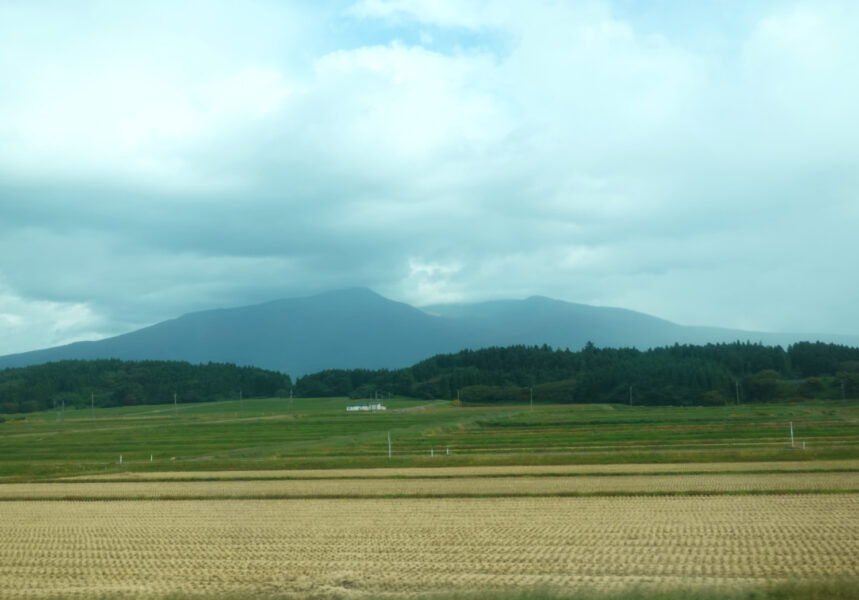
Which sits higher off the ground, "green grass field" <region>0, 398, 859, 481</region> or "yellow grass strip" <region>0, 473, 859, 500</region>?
"yellow grass strip" <region>0, 473, 859, 500</region>

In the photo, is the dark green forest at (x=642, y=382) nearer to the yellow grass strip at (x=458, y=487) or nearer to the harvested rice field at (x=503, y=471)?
the harvested rice field at (x=503, y=471)

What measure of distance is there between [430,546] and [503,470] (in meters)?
19.8

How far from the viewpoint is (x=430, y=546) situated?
18859 millimetres

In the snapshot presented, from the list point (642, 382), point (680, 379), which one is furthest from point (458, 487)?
point (642, 382)

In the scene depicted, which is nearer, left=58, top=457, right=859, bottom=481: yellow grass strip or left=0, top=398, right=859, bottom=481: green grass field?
left=58, top=457, right=859, bottom=481: yellow grass strip

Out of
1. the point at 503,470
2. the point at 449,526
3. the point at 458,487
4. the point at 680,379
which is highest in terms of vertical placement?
the point at 680,379

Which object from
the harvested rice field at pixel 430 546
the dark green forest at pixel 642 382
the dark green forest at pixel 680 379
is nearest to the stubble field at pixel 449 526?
the harvested rice field at pixel 430 546

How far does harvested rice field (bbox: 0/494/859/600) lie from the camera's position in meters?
15.2

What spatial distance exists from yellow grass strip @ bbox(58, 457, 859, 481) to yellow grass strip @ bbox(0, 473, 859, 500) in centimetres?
196

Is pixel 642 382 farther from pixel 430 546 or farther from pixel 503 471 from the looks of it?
pixel 430 546

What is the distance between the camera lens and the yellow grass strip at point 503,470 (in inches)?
1372

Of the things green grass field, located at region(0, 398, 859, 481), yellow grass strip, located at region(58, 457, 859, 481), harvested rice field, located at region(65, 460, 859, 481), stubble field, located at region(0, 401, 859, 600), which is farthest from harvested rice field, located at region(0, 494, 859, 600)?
green grass field, located at region(0, 398, 859, 481)

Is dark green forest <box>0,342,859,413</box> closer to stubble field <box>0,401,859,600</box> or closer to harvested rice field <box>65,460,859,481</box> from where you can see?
stubble field <box>0,401,859,600</box>

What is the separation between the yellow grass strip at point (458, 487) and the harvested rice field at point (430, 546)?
2200 millimetres
